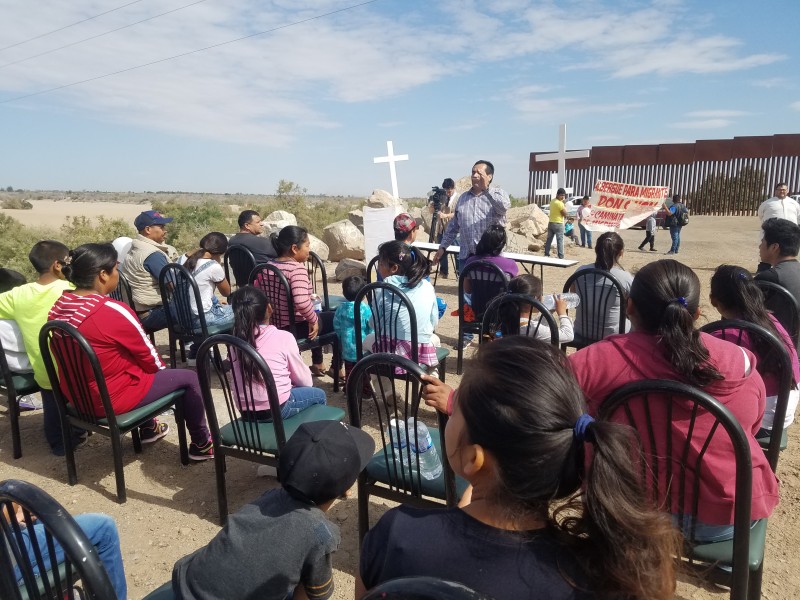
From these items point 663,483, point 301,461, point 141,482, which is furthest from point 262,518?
point 141,482

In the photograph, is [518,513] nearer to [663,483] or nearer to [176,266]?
[663,483]

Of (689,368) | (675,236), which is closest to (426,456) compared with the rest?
(689,368)

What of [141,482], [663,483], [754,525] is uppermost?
[663,483]

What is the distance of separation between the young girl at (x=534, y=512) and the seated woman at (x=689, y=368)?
81cm

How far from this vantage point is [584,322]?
4.20m

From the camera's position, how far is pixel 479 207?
6277 mm

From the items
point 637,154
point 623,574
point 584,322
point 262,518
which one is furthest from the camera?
point 637,154

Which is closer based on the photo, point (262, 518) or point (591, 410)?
point (262, 518)

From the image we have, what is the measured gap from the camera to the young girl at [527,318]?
3.33 metres

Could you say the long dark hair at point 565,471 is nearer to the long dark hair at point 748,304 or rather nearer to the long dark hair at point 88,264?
the long dark hair at point 748,304

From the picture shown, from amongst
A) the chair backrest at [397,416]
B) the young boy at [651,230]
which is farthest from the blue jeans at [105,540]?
the young boy at [651,230]

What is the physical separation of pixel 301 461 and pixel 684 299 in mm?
1354

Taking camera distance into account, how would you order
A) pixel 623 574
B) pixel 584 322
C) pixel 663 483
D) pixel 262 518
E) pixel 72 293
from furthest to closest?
pixel 584 322
pixel 72 293
pixel 663 483
pixel 262 518
pixel 623 574

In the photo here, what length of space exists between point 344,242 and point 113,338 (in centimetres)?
873
